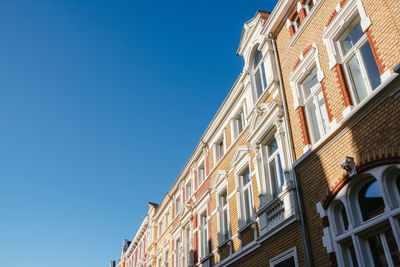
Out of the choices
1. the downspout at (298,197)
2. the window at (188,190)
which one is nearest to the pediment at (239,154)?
the downspout at (298,197)

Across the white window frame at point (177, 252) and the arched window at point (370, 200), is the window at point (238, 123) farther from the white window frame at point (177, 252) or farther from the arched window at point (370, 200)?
the arched window at point (370, 200)

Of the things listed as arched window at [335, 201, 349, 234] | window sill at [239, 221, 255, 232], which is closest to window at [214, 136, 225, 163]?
window sill at [239, 221, 255, 232]

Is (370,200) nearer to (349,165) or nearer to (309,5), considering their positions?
(349,165)

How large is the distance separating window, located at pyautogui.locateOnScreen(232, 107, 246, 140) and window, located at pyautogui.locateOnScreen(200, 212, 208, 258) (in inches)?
191

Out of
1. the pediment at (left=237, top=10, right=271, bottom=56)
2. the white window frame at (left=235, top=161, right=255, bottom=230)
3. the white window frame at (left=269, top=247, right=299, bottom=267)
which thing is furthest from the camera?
the pediment at (left=237, top=10, right=271, bottom=56)

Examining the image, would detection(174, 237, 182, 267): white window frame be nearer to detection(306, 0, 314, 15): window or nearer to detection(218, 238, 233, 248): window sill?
detection(218, 238, 233, 248): window sill

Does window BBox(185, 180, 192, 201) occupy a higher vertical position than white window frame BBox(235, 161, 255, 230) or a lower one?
higher

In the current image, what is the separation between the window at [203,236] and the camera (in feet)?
58.4

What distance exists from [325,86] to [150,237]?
965 inches

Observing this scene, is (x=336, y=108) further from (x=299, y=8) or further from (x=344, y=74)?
(x=299, y=8)

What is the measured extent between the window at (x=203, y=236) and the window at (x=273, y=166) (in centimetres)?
678

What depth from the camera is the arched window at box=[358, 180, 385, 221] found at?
753 cm

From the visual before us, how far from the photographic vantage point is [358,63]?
8758mm

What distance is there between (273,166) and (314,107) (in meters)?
2.79
